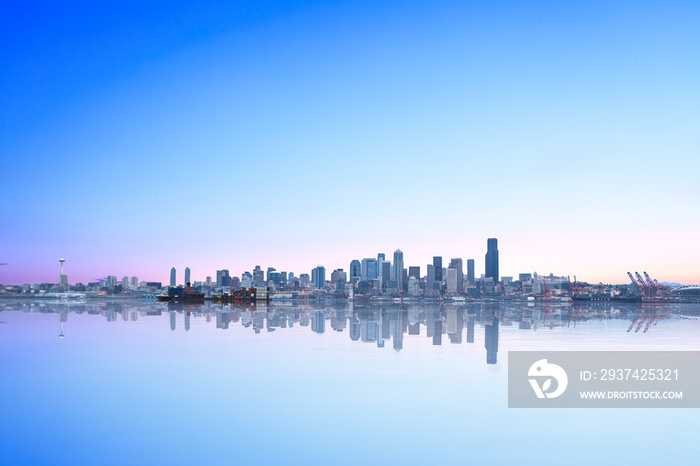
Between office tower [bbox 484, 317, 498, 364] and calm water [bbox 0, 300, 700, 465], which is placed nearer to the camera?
calm water [bbox 0, 300, 700, 465]

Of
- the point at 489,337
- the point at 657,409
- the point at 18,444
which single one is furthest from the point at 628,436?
the point at 489,337

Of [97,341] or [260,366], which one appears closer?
[260,366]

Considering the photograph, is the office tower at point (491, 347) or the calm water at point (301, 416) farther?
the office tower at point (491, 347)

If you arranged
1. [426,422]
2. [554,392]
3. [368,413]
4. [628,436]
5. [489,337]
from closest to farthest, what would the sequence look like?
[628,436], [426,422], [368,413], [554,392], [489,337]

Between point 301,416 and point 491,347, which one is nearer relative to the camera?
point 301,416

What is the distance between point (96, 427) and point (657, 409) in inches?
729

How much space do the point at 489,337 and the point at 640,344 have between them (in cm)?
1095

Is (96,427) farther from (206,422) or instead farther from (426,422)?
(426,422)

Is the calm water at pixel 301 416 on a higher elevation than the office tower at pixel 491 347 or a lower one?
higher

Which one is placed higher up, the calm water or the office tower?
the calm water

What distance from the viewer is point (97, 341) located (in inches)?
1649

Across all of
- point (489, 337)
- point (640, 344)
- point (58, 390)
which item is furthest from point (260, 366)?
point (640, 344)

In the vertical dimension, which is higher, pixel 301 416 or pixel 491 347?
pixel 301 416

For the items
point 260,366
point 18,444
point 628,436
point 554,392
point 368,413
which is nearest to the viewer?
Answer: point 18,444
